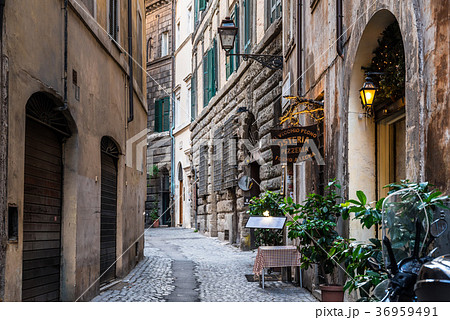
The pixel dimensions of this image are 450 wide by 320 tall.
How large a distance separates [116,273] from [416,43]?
7.45 m

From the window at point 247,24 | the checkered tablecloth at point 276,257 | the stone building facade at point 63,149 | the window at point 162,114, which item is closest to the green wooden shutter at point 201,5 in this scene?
the window at point 162,114

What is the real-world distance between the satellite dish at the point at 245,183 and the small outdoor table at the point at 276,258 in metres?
7.03

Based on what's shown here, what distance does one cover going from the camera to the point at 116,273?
11.0m

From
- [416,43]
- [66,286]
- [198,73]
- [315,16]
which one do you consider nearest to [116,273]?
[66,286]

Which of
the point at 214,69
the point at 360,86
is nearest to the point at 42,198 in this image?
the point at 360,86

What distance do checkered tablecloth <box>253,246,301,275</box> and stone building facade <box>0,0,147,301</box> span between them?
251 centimetres

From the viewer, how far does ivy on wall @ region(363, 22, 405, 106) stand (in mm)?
6617

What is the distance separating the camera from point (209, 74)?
22.5 meters

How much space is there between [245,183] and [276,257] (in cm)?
726

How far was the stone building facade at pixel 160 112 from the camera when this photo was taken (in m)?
32.5

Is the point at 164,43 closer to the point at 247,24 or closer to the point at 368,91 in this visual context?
the point at 247,24

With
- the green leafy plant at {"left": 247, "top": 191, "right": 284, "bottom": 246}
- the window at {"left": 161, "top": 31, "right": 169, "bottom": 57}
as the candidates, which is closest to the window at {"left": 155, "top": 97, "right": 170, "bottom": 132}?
the window at {"left": 161, "top": 31, "right": 169, "bottom": 57}

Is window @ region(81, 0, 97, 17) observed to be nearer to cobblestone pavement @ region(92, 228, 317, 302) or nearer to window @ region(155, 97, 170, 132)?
cobblestone pavement @ region(92, 228, 317, 302)
